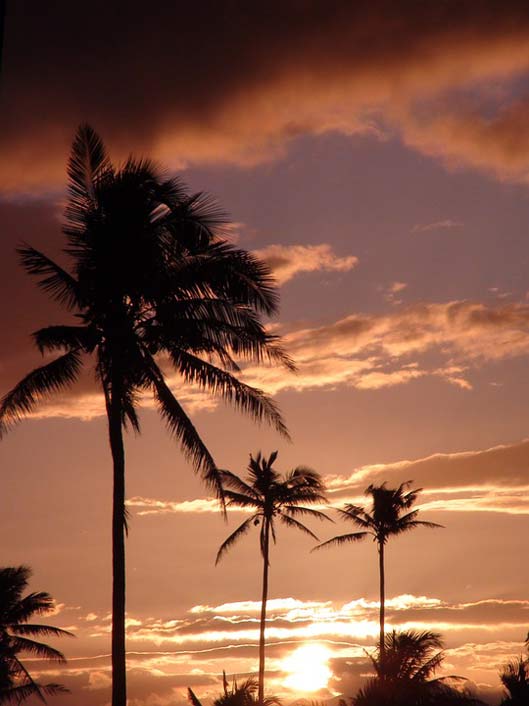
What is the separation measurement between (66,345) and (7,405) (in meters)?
2.02

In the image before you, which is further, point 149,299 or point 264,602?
point 264,602

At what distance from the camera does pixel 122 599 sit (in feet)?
69.1

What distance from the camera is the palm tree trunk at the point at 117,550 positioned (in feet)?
66.3

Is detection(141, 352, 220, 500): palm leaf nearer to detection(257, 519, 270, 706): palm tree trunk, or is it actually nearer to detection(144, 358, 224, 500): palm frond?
detection(144, 358, 224, 500): palm frond

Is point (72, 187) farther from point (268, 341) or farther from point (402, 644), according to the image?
point (402, 644)

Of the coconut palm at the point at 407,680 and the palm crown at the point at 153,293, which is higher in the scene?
the palm crown at the point at 153,293

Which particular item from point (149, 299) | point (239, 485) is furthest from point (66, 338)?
point (239, 485)

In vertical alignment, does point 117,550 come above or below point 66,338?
below

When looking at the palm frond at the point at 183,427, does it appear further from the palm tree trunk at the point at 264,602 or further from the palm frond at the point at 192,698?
the palm tree trunk at the point at 264,602

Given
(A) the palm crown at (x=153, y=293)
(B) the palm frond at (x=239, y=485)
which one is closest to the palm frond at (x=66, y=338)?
(A) the palm crown at (x=153, y=293)

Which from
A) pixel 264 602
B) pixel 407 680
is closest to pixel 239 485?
pixel 264 602

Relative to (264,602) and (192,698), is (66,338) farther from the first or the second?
(264,602)

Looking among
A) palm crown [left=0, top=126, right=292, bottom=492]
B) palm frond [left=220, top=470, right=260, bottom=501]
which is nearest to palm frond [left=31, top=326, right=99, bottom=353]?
palm crown [left=0, top=126, right=292, bottom=492]

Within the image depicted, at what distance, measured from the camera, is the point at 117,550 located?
21.5m
